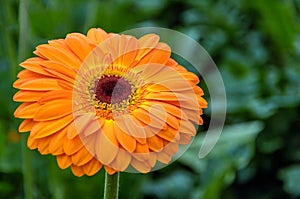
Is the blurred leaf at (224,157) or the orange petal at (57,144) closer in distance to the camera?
the orange petal at (57,144)

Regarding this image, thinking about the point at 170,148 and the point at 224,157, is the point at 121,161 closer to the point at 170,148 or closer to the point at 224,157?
the point at 170,148

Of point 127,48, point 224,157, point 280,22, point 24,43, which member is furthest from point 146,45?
point 280,22

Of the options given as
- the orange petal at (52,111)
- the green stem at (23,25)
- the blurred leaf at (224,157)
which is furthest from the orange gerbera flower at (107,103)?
the blurred leaf at (224,157)

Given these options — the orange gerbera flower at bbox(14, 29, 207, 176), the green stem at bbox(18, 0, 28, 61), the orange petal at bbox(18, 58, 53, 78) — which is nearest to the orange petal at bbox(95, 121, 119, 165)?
the orange gerbera flower at bbox(14, 29, 207, 176)

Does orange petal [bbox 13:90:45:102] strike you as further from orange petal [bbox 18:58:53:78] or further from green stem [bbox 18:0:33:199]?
green stem [bbox 18:0:33:199]

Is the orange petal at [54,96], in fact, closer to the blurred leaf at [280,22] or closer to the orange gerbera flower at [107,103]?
the orange gerbera flower at [107,103]

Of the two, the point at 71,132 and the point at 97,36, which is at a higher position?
the point at 97,36
